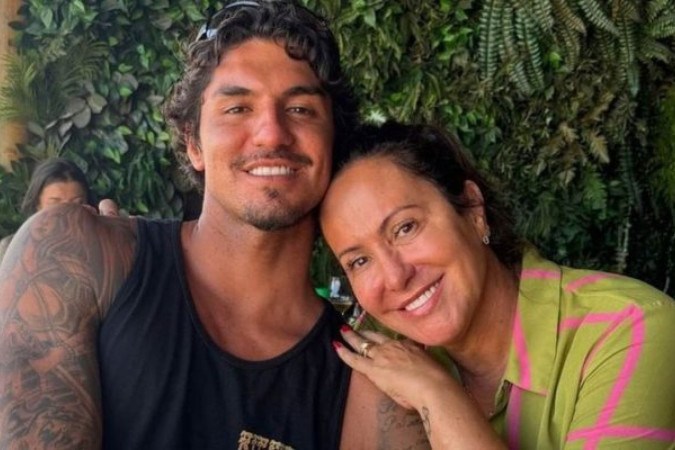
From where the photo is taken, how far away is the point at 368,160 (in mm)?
2436

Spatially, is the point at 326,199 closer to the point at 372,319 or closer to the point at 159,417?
the point at 372,319

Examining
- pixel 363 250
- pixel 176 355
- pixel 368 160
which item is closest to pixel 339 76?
pixel 368 160

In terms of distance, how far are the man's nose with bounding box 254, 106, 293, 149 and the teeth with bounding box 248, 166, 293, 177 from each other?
56 mm

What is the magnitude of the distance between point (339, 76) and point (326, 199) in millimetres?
390

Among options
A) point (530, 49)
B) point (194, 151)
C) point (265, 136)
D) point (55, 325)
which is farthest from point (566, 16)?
point (55, 325)

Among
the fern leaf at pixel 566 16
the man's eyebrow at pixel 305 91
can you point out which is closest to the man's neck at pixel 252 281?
the man's eyebrow at pixel 305 91

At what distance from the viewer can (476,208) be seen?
2510 mm

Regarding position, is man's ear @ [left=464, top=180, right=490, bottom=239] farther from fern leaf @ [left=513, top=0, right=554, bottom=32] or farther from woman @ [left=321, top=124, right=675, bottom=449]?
fern leaf @ [left=513, top=0, right=554, bottom=32]

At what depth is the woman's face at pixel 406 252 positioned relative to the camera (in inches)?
90.3

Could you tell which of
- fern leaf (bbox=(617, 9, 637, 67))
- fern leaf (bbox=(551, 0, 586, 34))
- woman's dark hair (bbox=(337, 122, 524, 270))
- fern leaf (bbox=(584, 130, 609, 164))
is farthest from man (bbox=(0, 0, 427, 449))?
fern leaf (bbox=(584, 130, 609, 164))

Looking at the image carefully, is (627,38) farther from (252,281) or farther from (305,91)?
(252,281)

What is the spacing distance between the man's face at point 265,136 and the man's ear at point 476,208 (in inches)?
16.8

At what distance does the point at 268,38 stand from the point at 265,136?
35 cm

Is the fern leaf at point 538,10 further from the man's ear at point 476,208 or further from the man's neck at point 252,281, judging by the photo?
the man's neck at point 252,281
